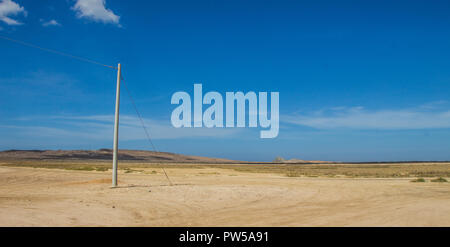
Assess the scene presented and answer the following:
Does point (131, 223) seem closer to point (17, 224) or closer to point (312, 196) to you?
point (17, 224)

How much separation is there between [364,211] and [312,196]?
5.35 metres

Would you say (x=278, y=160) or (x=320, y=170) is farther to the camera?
(x=278, y=160)

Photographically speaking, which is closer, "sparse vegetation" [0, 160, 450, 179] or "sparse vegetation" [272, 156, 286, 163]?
"sparse vegetation" [0, 160, 450, 179]

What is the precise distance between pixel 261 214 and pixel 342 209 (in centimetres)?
333

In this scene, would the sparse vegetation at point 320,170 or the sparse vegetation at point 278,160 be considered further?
the sparse vegetation at point 278,160
